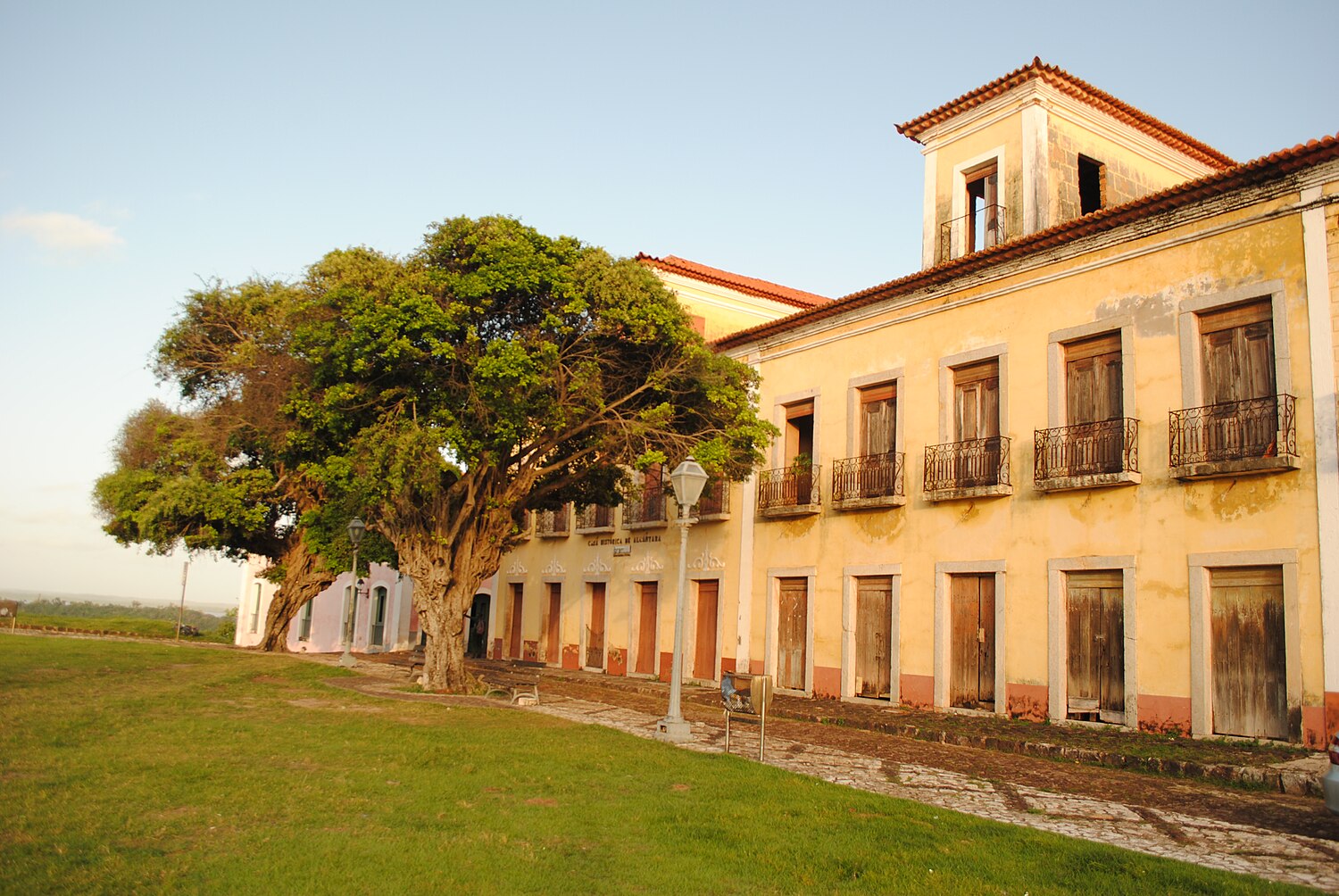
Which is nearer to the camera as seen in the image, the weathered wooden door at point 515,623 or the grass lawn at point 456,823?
the grass lawn at point 456,823

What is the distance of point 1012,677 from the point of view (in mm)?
14938

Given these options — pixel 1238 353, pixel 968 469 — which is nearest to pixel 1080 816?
pixel 1238 353

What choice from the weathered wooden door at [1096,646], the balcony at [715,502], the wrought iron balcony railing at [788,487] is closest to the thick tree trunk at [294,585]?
the balcony at [715,502]

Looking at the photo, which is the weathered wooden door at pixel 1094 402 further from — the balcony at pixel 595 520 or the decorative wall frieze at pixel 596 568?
the decorative wall frieze at pixel 596 568

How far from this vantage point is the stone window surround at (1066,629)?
13383mm

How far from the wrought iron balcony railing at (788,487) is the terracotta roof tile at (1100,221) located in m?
2.94

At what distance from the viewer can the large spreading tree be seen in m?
14.4

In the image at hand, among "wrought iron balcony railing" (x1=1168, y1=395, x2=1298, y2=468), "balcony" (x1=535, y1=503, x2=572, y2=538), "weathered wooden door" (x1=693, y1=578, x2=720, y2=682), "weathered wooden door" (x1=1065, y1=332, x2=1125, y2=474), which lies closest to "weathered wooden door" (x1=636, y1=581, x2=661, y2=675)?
"weathered wooden door" (x1=693, y1=578, x2=720, y2=682)

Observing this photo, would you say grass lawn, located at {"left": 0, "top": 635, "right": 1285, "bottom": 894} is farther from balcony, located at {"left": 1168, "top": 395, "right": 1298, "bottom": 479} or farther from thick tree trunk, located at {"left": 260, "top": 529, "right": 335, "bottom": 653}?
thick tree trunk, located at {"left": 260, "top": 529, "right": 335, "bottom": 653}

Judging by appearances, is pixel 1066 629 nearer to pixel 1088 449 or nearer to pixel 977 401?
pixel 1088 449

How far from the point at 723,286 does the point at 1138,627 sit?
1519 centimetres

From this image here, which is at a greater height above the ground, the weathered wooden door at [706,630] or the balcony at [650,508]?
the balcony at [650,508]

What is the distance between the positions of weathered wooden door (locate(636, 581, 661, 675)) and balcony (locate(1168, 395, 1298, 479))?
13.0 metres

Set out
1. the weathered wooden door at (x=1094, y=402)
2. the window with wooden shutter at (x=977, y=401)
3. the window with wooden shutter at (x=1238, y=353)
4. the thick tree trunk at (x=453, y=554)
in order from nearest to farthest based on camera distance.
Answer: the window with wooden shutter at (x=1238, y=353) < the weathered wooden door at (x=1094, y=402) < the window with wooden shutter at (x=977, y=401) < the thick tree trunk at (x=453, y=554)
